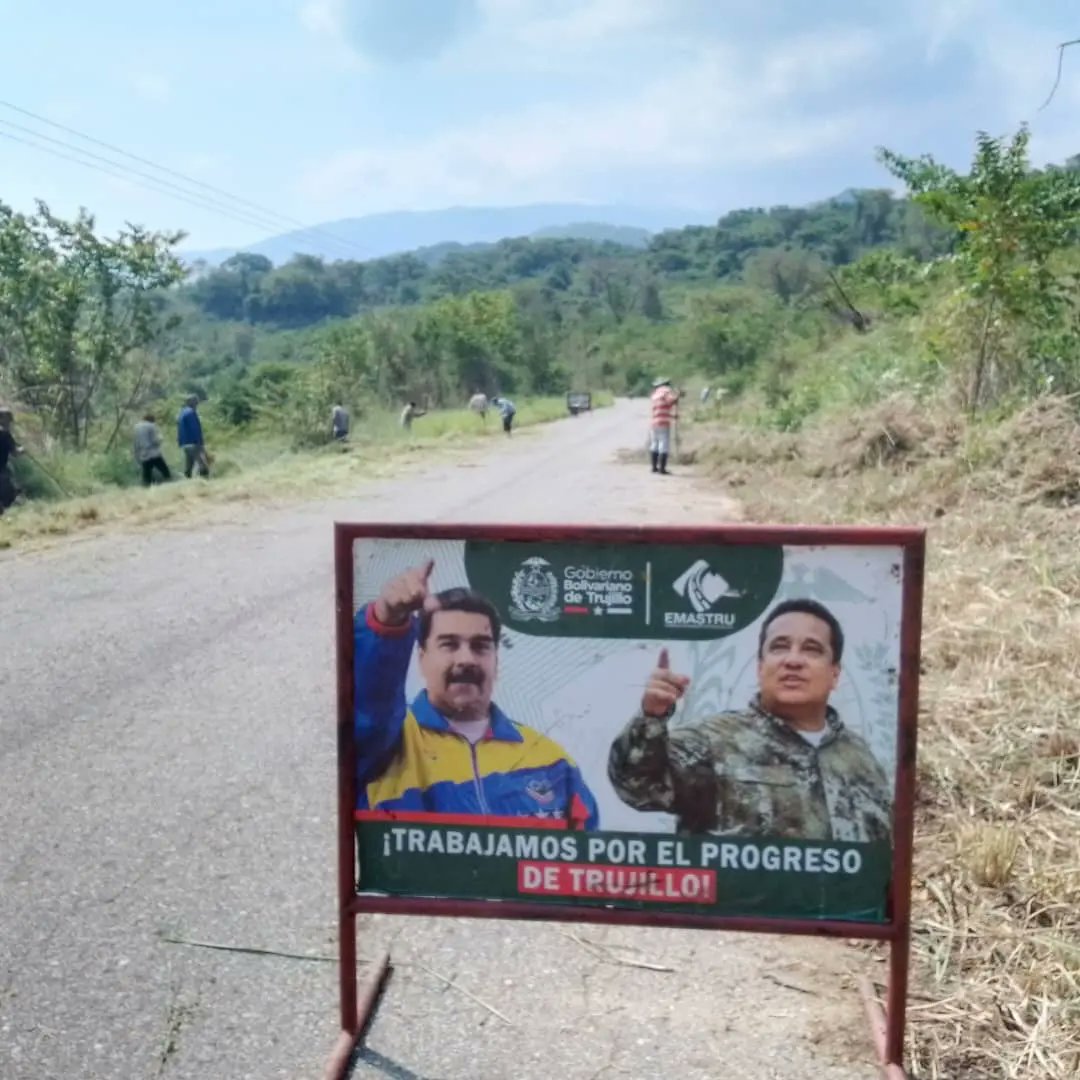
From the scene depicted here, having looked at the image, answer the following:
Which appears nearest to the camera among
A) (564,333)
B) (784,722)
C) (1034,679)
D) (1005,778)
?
(784,722)

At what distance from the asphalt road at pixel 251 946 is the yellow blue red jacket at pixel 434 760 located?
69 cm

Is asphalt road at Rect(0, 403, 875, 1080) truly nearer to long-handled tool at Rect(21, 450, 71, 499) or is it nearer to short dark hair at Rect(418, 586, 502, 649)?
short dark hair at Rect(418, 586, 502, 649)

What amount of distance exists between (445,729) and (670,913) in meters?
0.74

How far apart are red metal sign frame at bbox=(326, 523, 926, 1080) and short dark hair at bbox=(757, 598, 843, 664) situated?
148mm

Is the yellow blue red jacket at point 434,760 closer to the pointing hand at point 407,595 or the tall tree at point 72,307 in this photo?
the pointing hand at point 407,595

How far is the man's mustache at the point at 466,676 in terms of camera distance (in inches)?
128

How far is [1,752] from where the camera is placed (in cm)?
588

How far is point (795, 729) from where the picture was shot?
124 inches

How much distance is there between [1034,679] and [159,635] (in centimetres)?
545

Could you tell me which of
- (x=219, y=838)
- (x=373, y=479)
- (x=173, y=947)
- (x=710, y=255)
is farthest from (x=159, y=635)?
(x=710, y=255)

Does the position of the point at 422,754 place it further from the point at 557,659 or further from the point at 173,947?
the point at 173,947

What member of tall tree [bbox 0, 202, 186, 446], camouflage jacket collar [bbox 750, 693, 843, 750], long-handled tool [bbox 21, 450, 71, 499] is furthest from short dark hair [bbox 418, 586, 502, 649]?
tall tree [bbox 0, 202, 186, 446]

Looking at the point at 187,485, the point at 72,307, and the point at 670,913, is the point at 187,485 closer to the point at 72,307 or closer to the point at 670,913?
the point at 72,307

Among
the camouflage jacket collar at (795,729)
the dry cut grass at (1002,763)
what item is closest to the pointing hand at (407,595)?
the camouflage jacket collar at (795,729)
